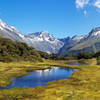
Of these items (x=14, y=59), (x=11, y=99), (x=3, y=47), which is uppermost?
(x=3, y=47)

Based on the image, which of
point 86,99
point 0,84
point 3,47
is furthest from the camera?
point 3,47

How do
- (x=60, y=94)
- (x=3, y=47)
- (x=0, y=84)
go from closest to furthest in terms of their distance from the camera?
→ (x=60, y=94)
(x=0, y=84)
(x=3, y=47)

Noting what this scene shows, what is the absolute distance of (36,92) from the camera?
52.2m

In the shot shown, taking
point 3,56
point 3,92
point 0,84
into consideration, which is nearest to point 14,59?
point 3,56

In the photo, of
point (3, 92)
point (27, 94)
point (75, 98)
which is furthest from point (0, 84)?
point (75, 98)

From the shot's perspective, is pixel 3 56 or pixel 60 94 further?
pixel 3 56

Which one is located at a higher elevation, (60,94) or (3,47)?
(3,47)

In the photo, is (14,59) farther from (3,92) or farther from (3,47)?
(3,92)

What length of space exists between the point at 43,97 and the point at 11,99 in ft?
28.6

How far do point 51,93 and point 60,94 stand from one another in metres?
3.01

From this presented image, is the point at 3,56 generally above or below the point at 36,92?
above

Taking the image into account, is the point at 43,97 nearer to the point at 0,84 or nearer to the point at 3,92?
the point at 3,92

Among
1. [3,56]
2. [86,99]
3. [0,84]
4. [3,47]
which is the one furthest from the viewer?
[3,47]

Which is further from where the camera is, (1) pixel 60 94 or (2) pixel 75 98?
(1) pixel 60 94
